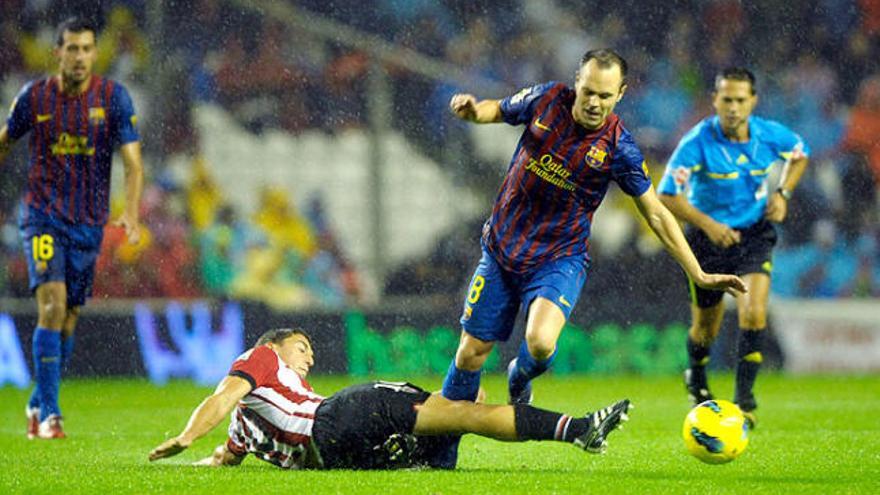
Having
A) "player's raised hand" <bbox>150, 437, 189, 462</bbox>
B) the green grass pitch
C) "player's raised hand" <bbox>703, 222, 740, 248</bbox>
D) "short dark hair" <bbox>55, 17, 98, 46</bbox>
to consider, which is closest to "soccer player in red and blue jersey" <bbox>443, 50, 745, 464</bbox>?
the green grass pitch

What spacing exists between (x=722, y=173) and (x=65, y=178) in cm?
392

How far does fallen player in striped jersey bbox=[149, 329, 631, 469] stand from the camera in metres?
6.21

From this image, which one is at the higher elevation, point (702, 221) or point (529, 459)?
point (702, 221)

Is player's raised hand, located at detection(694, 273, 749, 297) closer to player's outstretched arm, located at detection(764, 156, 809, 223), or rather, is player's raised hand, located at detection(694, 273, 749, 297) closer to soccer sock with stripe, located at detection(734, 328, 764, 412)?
soccer sock with stripe, located at detection(734, 328, 764, 412)

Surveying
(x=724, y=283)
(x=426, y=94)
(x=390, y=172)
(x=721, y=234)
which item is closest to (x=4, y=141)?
(x=721, y=234)

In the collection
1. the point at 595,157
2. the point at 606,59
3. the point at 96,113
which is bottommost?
the point at 595,157

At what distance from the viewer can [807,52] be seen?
16.1 m

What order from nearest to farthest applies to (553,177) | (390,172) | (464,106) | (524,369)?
1. (464,106)
2. (553,177)
3. (524,369)
4. (390,172)

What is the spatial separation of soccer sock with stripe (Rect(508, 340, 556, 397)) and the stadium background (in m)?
5.96

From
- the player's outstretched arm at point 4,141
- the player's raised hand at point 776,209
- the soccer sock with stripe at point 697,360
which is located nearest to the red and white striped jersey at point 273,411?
the player's outstretched arm at point 4,141

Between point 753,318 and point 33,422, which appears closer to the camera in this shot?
point 33,422

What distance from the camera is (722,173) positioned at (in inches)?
368

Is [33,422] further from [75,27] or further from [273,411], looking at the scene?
[273,411]

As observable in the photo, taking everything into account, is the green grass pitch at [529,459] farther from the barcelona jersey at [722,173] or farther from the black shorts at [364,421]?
the barcelona jersey at [722,173]
